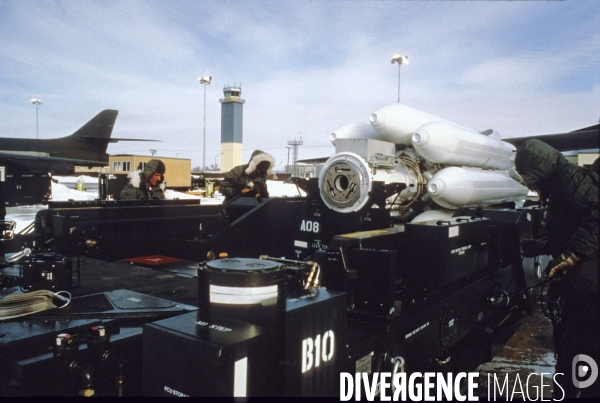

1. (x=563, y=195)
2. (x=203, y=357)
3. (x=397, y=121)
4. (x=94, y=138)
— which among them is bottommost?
(x=203, y=357)

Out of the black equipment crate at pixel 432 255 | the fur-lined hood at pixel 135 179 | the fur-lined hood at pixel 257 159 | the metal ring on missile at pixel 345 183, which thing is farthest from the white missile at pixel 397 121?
the fur-lined hood at pixel 135 179

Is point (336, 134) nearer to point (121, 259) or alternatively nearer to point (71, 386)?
point (121, 259)

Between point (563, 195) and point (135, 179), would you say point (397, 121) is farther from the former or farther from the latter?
point (135, 179)

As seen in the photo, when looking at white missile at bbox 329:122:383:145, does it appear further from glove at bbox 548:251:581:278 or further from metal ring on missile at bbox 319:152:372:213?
glove at bbox 548:251:581:278

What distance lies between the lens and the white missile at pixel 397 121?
5.78 m

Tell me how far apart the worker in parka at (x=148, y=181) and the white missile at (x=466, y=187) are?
4.24 meters

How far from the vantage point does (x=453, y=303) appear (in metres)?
3.88

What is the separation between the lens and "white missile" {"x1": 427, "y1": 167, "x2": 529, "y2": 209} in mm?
5672

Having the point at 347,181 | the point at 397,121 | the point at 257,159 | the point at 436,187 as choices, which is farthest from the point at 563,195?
the point at 257,159

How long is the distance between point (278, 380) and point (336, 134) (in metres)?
4.70

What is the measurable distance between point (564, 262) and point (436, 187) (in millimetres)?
2494

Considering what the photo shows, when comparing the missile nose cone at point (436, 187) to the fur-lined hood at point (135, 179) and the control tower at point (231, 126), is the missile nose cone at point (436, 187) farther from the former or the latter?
the control tower at point (231, 126)

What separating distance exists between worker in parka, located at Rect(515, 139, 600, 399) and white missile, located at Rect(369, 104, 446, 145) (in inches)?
92.6

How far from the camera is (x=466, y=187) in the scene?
19.3ft
